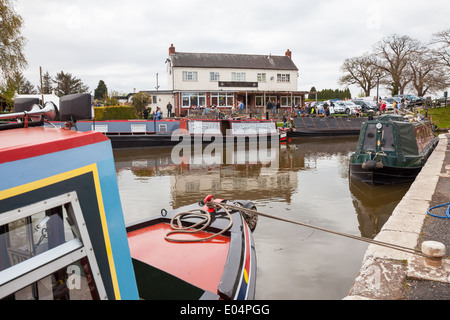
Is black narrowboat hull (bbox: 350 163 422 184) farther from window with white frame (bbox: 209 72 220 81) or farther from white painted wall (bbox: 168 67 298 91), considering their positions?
window with white frame (bbox: 209 72 220 81)

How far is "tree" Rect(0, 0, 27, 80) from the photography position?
17.6 metres

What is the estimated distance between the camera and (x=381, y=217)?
26.9 ft

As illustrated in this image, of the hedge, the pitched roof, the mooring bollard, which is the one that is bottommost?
the mooring bollard

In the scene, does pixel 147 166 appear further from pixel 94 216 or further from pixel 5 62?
pixel 94 216

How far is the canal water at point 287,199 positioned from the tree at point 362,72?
42.7 m

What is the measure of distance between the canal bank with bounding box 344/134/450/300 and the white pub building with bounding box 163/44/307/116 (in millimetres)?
30723

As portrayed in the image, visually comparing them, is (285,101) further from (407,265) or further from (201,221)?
(407,265)

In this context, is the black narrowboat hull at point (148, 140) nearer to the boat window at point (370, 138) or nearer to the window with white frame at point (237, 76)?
the boat window at point (370, 138)

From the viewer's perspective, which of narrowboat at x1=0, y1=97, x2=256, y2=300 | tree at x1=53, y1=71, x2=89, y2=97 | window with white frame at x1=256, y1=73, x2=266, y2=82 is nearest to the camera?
narrowboat at x1=0, y1=97, x2=256, y2=300

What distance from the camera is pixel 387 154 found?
36.2 ft

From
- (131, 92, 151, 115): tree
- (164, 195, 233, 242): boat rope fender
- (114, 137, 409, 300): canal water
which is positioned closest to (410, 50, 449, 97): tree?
(114, 137, 409, 300): canal water

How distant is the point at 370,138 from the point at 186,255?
963 cm

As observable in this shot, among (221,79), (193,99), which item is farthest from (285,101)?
(193,99)
